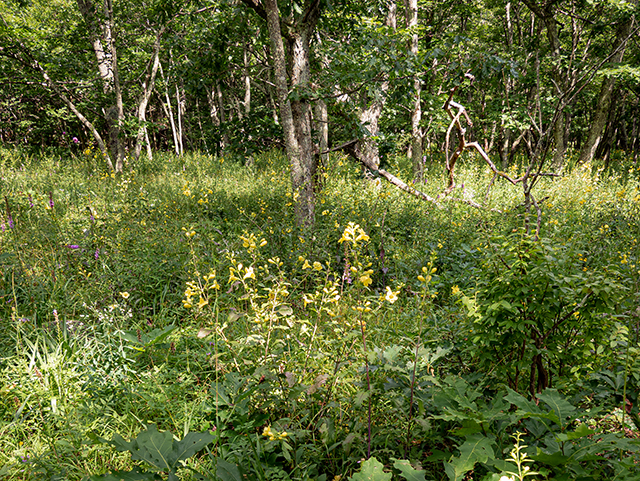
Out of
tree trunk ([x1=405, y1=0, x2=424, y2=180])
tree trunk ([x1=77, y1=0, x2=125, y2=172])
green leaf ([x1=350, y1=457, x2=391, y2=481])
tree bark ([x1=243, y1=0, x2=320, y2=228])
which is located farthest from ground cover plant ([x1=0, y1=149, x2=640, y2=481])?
tree trunk ([x1=405, y1=0, x2=424, y2=180])

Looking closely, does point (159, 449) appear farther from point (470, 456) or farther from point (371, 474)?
point (470, 456)

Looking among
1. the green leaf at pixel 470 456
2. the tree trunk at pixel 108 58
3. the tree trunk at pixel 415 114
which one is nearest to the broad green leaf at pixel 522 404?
the green leaf at pixel 470 456

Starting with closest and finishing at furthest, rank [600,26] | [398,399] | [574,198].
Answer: [398,399] < [574,198] < [600,26]

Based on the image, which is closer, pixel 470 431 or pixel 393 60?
pixel 470 431

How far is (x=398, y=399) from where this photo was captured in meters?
1.73

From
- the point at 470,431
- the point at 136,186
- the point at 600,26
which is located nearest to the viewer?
the point at 470,431

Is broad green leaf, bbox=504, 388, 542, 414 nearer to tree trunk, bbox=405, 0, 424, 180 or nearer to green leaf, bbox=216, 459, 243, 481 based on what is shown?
green leaf, bbox=216, 459, 243, 481

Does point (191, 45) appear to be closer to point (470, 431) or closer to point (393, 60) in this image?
point (393, 60)

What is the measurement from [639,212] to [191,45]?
6930mm

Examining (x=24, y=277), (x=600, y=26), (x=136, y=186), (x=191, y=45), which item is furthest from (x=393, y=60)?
(x=600, y=26)

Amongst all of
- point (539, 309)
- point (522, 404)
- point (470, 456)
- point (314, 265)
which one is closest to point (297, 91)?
point (314, 265)

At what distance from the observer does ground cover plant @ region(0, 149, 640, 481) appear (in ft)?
5.01

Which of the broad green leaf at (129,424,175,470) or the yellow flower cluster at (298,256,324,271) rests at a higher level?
the yellow flower cluster at (298,256,324,271)

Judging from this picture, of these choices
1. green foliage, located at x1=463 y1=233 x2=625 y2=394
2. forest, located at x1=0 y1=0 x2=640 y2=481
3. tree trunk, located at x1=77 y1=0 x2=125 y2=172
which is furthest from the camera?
tree trunk, located at x1=77 y1=0 x2=125 y2=172
